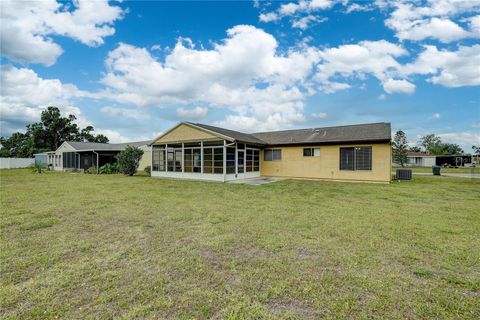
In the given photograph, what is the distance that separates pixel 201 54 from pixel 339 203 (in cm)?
1264

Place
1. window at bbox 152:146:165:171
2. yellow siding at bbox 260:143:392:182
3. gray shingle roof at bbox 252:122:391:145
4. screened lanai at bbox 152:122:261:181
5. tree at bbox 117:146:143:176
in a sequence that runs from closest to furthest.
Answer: yellow siding at bbox 260:143:392:182
gray shingle roof at bbox 252:122:391:145
screened lanai at bbox 152:122:261:181
window at bbox 152:146:165:171
tree at bbox 117:146:143:176

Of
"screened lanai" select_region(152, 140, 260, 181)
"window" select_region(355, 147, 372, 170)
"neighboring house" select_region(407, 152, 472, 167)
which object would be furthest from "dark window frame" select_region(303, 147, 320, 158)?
"neighboring house" select_region(407, 152, 472, 167)

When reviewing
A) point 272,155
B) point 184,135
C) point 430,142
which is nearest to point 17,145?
point 184,135

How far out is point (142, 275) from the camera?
3018 mm

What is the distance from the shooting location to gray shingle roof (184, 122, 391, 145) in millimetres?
14805

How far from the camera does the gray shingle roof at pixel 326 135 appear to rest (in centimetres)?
1480

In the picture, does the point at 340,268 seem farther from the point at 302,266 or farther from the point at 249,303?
the point at 249,303

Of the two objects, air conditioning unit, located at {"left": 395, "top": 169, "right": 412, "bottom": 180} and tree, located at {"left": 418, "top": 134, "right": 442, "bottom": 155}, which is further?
tree, located at {"left": 418, "top": 134, "right": 442, "bottom": 155}

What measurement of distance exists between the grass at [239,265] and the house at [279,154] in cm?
881

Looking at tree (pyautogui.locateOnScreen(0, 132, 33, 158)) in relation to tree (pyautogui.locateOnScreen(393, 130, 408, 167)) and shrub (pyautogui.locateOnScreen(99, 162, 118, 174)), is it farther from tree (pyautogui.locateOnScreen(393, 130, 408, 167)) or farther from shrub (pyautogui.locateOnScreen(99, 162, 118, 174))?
tree (pyautogui.locateOnScreen(393, 130, 408, 167))

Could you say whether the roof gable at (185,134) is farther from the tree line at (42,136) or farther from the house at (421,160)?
the house at (421,160)

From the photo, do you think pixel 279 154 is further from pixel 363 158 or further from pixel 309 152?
pixel 363 158

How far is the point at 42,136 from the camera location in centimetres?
4341

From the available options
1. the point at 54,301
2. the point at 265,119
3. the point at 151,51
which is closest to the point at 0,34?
the point at 151,51
